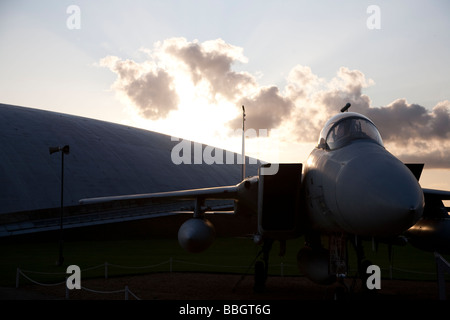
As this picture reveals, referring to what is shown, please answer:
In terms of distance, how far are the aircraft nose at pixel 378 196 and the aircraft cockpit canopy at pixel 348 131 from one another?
1.14 metres

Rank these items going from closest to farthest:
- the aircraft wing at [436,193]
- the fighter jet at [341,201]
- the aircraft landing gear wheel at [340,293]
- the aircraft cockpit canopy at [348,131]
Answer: the fighter jet at [341,201] → the aircraft cockpit canopy at [348,131] → the aircraft landing gear wheel at [340,293] → the aircraft wing at [436,193]

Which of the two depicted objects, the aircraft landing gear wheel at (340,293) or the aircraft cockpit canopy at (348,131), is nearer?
the aircraft cockpit canopy at (348,131)

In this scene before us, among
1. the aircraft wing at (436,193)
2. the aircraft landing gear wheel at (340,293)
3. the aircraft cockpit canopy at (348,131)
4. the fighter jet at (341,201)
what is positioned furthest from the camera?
the aircraft wing at (436,193)

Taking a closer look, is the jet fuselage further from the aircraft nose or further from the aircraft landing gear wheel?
the aircraft landing gear wheel

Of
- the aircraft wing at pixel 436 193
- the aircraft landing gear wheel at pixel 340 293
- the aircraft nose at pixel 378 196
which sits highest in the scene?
the aircraft wing at pixel 436 193

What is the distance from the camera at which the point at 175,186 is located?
48312mm

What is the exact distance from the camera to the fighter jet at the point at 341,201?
5473mm

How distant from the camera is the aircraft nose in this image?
5.31 metres

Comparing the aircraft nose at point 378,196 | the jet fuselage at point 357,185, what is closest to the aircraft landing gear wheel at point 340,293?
the jet fuselage at point 357,185

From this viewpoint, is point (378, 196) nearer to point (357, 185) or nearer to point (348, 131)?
point (357, 185)

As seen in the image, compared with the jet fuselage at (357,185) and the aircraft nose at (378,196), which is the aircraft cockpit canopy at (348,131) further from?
the aircraft nose at (378,196)

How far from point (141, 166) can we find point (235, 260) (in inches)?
1153
